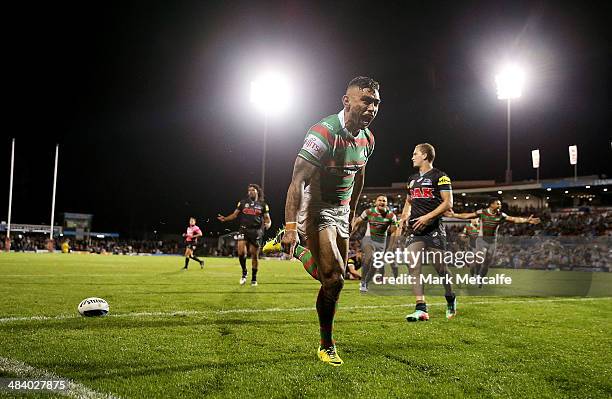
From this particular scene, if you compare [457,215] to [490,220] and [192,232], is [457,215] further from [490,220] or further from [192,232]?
[192,232]

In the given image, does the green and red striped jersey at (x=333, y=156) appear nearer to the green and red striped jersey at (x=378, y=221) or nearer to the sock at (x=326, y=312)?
the sock at (x=326, y=312)

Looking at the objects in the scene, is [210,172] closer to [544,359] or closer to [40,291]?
[40,291]

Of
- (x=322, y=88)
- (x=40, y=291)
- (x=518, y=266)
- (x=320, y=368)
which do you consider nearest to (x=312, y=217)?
(x=320, y=368)

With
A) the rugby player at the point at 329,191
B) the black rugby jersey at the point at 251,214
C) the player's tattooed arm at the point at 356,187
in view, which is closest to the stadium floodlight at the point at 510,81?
the black rugby jersey at the point at 251,214

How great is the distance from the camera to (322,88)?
166ft

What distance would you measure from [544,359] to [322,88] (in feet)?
157

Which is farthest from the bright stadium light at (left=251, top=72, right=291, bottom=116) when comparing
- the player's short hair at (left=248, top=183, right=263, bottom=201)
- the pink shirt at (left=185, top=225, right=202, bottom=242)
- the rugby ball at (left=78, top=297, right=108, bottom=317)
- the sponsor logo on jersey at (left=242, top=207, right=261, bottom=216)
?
the rugby ball at (left=78, top=297, right=108, bottom=317)

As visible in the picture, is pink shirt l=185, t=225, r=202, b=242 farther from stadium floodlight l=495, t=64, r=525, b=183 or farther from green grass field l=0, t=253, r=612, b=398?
stadium floodlight l=495, t=64, r=525, b=183

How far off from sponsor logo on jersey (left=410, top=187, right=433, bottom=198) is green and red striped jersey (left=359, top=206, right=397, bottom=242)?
5104 mm

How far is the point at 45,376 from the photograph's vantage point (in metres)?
3.46

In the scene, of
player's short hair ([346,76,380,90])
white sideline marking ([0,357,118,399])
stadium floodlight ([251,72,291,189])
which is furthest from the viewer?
stadium floodlight ([251,72,291,189])

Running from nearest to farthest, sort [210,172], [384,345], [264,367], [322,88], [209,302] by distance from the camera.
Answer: [264,367], [384,345], [209,302], [322,88], [210,172]

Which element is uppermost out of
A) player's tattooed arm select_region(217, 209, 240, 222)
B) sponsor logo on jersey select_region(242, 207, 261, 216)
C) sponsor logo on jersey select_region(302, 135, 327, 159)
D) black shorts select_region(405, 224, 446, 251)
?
sponsor logo on jersey select_region(302, 135, 327, 159)

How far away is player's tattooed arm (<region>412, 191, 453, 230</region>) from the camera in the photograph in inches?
277
